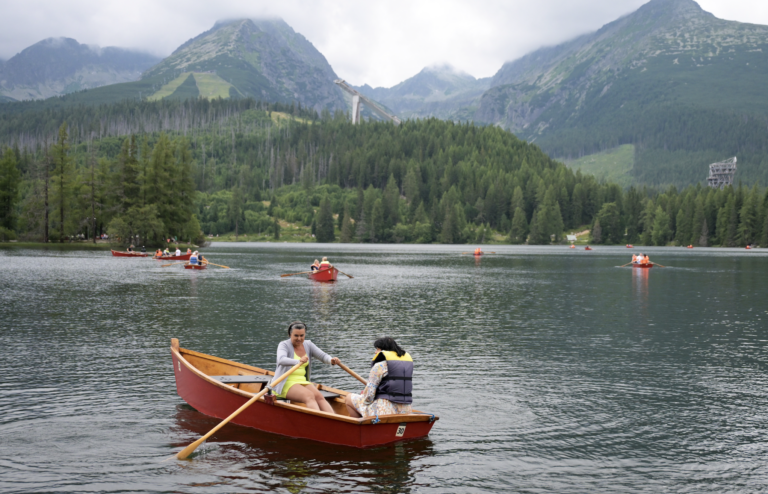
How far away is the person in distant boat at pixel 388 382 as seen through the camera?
1591cm

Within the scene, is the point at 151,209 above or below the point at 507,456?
above

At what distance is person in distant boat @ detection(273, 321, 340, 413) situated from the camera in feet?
54.6

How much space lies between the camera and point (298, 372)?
1703cm

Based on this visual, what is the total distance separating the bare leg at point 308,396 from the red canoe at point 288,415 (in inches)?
20.0

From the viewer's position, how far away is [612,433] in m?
17.3

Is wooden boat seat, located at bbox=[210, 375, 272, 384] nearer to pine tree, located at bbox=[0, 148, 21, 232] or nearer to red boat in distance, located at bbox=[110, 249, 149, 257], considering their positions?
red boat in distance, located at bbox=[110, 249, 149, 257]

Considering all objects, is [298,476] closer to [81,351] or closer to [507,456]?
[507,456]

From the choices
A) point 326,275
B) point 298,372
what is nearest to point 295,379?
point 298,372

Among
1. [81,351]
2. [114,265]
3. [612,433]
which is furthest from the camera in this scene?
[114,265]

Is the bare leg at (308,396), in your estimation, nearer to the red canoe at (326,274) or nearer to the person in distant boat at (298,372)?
the person in distant boat at (298,372)

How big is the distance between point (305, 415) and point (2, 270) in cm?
6800

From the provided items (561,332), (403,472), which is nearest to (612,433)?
(403,472)

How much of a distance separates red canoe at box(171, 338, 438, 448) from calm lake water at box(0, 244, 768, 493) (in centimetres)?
38

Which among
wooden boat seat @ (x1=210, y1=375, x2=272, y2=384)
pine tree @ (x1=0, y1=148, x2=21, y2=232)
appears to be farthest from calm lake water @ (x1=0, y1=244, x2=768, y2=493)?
pine tree @ (x1=0, y1=148, x2=21, y2=232)
